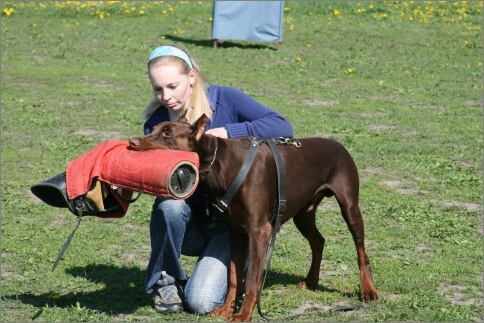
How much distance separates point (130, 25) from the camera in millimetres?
19453

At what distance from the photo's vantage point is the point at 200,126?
14.7 feet

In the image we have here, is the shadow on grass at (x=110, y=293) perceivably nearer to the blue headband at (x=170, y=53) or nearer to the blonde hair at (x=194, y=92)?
the blonde hair at (x=194, y=92)

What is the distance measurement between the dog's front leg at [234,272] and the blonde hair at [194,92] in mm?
704

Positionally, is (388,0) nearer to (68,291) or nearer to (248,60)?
(248,60)

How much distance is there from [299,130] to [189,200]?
18.8 feet

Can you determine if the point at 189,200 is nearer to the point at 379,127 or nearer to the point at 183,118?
the point at 183,118

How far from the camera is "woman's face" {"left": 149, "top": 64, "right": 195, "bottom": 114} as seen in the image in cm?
492

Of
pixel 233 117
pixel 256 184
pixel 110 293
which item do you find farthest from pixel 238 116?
A: pixel 110 293

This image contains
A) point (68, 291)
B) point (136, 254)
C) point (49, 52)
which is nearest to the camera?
point (68, 291)

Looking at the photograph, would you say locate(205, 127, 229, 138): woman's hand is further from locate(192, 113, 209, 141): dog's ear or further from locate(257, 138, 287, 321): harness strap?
locate(192, 113, 209, 141): dog's ear

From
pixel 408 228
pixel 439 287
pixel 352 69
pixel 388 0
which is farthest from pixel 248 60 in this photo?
pixel 439 287

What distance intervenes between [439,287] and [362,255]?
64 cm

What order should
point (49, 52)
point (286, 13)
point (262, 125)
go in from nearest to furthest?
point (262, 125) → point (49, 52) → point (286, 13)

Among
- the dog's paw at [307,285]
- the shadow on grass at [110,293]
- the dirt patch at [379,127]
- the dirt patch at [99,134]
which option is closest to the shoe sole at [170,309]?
the shadow on grass at [110,293]
